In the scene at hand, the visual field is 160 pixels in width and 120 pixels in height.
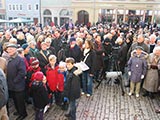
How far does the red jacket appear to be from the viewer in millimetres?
5754

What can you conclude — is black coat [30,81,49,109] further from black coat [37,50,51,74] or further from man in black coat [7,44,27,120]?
black coat [37,50,51,74]

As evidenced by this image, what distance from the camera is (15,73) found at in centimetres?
503

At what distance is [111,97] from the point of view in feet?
23.6

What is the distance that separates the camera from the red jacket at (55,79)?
575 centimetres

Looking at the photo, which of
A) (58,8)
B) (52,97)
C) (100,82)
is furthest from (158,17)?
(52,97)

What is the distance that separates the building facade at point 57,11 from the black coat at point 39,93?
1208 inches

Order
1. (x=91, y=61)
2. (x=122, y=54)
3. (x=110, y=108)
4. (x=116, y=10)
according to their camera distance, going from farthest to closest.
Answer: (x=116, y=10) → (x=122, y=54) → (x=91, y=61) → (x=110, y=108)

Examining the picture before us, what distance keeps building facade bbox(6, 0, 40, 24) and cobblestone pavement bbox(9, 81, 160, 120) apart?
1222 inches

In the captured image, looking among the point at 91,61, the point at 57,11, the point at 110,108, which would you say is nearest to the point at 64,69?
the point at 91,61

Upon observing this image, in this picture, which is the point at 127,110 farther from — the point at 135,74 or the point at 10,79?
the point at 10,79

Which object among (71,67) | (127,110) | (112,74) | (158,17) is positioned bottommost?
(127,110)

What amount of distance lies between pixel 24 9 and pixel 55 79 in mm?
34445

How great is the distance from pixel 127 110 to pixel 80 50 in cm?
263

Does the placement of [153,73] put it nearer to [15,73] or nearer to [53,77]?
[53,77]
